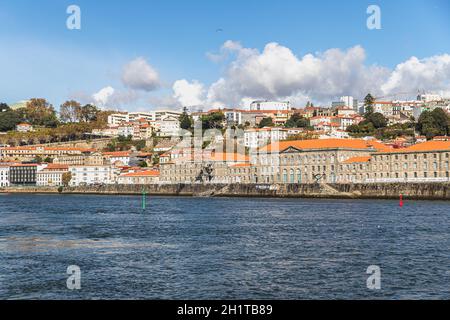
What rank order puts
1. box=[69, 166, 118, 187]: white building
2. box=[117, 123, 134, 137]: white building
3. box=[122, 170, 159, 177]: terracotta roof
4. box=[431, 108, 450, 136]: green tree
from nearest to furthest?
box=[431, 108, 450, 136]: green tree < box=[122, 170, 159, 177]: terracotta roof < box=[69, 166, 118, 187]: white building < box=[117, 123, 134, 137]: white building

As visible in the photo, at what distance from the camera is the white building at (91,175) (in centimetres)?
12962

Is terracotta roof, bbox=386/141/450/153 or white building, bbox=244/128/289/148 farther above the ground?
white building, bbox=244/128/289/148

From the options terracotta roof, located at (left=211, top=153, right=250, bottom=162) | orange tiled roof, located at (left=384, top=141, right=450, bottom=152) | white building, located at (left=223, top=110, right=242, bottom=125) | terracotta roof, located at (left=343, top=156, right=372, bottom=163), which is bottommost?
terracotta roof, located at (left=343, top=156, right=372, bottom=163)

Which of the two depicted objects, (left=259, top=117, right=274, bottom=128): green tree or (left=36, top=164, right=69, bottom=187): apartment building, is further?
(left=259, top=117, right=274, bottom=128): green tree

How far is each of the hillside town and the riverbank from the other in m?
5.43

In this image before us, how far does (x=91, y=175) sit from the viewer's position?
131 metres

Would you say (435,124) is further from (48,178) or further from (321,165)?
(48,178)

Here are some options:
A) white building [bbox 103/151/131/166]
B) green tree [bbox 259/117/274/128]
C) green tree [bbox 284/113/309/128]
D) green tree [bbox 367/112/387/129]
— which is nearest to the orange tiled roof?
green tree [bbox 367/112/387/129]

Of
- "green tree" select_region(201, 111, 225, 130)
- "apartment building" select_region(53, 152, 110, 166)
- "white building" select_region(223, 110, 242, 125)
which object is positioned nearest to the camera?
"apartment building" select_region(53, 152, 110, 166)

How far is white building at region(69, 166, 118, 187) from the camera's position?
5103 inches

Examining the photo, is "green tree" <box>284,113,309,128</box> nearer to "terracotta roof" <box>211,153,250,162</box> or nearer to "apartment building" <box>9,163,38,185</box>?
"terracotta roof" <box>211,153,250,162</box>
